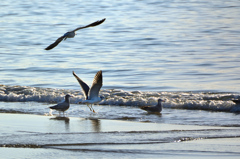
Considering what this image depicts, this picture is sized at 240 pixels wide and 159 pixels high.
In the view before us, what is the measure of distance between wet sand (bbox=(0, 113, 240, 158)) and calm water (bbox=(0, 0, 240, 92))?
15.6ft

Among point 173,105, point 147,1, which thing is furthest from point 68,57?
point 147,1

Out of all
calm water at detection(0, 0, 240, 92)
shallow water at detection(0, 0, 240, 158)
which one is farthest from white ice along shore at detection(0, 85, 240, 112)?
calm water at detection(0, 0, 240, 92)

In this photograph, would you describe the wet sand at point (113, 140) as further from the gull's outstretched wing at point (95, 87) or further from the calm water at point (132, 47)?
the calm water at point (132, 47)

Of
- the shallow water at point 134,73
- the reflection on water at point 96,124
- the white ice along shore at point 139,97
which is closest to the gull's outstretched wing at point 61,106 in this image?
the shallow water at point 134,73

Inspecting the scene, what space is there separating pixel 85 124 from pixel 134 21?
21.6m

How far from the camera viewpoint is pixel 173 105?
10.8 metres

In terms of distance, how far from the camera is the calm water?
14109mm

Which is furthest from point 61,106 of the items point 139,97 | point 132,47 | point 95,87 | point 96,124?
point 132,47

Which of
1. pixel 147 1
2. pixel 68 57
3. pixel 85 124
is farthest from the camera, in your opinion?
pixel 147 1

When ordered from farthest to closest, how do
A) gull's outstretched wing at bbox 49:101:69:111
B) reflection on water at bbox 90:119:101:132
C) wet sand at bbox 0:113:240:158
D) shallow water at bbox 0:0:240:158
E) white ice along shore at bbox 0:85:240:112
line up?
white ice along shore at bbox 0:85:240:112
gull's outstretched wing at bbox 49:101:69:111
reflection on water at bbox 90:119:101:132
shallow water at bbox 0:0:240:158
wet sand at bbox 0:113:240:158

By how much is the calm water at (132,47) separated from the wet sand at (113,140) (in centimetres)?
476

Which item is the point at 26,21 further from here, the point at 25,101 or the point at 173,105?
the point at 173,105

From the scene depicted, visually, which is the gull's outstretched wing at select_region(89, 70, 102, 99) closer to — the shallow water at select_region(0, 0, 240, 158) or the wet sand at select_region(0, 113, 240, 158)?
the shallow water at select_region(0, 0, 240, 158)

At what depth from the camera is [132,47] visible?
2058 cm
